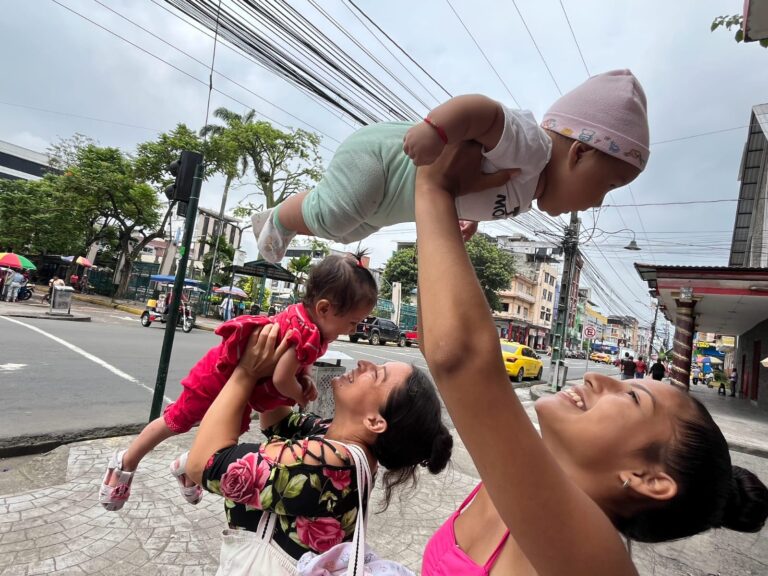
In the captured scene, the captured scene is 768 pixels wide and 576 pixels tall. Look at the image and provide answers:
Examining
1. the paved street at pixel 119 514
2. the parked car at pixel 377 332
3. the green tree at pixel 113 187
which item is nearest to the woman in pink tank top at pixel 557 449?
the paved street at pixel 119 514

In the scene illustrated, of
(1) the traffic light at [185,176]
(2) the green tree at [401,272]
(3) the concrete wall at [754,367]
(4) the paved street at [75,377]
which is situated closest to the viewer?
(1) the traffic light at [185,176]

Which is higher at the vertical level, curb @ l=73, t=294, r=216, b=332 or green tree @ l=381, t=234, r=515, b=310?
green tree @ l=381, t=234, r=515, b=310

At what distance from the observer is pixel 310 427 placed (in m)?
1.64

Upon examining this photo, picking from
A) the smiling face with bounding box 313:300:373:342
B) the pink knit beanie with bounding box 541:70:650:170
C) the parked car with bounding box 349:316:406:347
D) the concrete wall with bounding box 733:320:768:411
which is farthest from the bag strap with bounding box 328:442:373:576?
the parked car with bounding box 349:316:406:347

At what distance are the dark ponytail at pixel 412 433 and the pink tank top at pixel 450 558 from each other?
29cm

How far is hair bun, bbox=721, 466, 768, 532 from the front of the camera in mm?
934

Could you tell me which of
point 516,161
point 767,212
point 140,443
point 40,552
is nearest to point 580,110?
point 516,161

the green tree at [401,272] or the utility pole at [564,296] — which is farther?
the green tree at [401,272]

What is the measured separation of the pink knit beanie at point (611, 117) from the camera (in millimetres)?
747

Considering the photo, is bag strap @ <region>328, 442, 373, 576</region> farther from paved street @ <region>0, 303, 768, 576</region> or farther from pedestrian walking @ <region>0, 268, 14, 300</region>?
pedestrian walking @ <region>0, 268, 14, 300</region>

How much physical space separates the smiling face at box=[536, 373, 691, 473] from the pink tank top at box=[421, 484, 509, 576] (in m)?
0.24

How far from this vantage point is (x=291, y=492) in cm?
112

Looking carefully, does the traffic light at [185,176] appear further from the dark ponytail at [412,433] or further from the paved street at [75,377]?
the dark ponytail at [412,433]

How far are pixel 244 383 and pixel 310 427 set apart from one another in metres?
0.49
